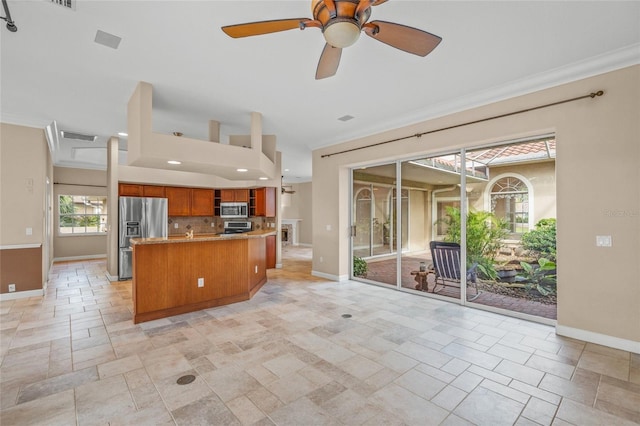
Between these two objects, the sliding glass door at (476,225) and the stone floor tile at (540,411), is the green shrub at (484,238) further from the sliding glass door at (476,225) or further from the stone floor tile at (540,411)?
the stone floor tile at (540,411)

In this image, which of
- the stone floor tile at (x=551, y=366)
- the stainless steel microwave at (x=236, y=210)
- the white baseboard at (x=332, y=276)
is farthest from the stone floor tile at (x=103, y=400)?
the stainless steel microwave at (x=236, y=210)

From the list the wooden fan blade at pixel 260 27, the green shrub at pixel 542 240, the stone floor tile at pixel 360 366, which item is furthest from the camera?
the green shrub at pixel 542 240

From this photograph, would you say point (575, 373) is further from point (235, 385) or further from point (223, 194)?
point (223, 194)

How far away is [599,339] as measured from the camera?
10.2 ft

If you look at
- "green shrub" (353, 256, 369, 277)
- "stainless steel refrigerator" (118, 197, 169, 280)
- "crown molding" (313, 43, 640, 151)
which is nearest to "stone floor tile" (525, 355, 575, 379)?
"crown molding" (313, 43, 640, 151)

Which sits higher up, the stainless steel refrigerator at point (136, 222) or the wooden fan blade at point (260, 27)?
the wooden fan blade at point (260, 27)

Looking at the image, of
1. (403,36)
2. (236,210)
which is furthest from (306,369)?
(236,210)

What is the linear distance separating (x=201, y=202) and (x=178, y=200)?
0.57m

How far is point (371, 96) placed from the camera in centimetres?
403

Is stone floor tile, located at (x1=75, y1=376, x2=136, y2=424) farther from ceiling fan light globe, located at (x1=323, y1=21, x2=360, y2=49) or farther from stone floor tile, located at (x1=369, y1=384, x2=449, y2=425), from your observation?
ceiling fan light globe, located at (x1=323, y1=21, x2=360, y2=49)

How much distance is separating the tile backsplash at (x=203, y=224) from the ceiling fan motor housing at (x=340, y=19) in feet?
21.1

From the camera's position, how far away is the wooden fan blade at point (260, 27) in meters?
1.84

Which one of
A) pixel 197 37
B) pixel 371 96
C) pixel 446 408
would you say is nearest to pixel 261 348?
pixel 446 408

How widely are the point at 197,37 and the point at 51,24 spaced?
117cm
